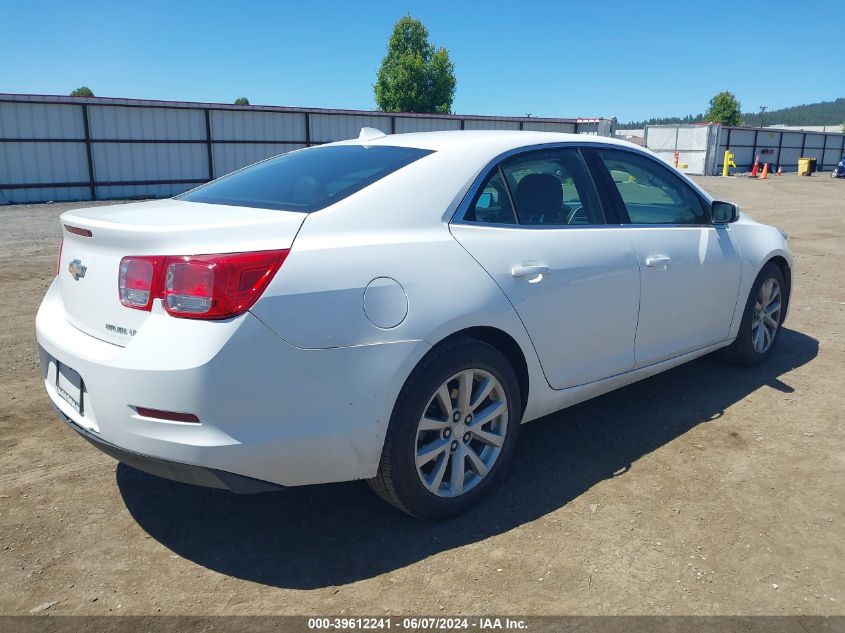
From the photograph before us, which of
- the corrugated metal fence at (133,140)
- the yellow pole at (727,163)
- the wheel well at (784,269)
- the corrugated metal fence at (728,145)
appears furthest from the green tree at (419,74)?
the wheel well at (784,269)

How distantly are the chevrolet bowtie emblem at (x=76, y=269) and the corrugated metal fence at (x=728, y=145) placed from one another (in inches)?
1542

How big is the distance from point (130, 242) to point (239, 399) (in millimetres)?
726

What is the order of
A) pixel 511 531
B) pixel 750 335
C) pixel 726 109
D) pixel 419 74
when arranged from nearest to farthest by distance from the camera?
pixel 511 531, pixel 750 335, pixel 419 74, pixel 726 109

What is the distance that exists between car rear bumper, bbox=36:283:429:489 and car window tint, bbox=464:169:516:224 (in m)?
0.74

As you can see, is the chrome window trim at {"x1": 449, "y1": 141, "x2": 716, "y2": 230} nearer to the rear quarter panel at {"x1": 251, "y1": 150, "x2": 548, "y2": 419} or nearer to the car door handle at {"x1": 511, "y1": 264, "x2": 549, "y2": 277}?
the rear quarter panel at {"x1": 251, "y1": 150, "x2": 548, "y2": 419}

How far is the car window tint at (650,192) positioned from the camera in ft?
12.6

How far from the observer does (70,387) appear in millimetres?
2717

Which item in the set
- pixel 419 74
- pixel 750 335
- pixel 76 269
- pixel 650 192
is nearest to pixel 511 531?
pixel 76 269

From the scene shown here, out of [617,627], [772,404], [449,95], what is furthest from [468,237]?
[449,95]

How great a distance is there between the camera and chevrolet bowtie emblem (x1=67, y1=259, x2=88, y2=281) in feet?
9.10

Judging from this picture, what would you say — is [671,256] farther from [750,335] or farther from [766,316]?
[766,316]

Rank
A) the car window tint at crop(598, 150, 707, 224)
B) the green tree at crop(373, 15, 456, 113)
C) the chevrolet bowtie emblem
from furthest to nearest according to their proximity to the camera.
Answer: the green tree at crop(373, 15, 456, 113) < the car window tint at crop(598, 150, 707, 224) < the chevrolet bowtie emblem

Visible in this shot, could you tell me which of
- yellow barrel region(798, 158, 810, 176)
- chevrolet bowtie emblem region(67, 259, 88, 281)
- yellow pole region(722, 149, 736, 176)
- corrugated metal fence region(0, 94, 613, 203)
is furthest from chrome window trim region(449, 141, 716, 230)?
yellow barrel region(798, 158, 810, 176)

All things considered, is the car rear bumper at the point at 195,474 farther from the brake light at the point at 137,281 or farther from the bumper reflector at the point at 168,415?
the brake light at the point at 137,281
